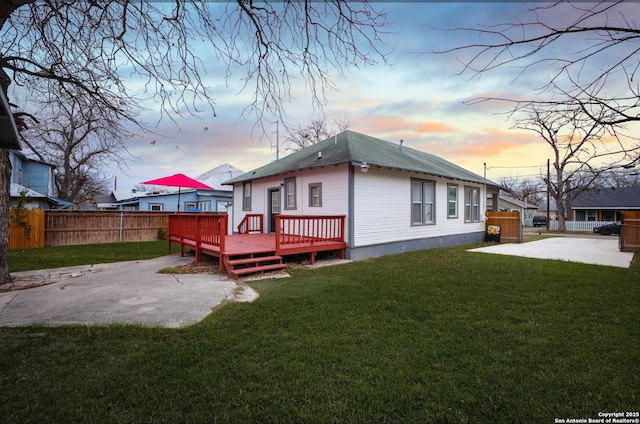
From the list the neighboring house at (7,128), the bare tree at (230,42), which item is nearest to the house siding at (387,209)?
the bare tree at (230,42)

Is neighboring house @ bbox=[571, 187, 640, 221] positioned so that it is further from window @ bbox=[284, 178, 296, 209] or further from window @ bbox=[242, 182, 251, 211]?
window @ bbox=[242, 182, 251, 211]

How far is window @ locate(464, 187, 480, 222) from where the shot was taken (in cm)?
1400

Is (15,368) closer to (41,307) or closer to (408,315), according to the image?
(41,307)

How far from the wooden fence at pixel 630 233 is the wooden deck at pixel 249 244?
10514 millimetres

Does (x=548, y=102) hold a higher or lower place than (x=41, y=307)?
higher

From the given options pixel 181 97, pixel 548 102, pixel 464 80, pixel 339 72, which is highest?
pixel 339 72

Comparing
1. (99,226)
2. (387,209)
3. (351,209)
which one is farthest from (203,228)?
(99,226)

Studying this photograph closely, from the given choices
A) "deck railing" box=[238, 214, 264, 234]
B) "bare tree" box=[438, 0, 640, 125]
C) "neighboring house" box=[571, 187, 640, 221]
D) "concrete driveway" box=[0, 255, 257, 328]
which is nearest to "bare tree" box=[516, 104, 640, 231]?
"bare tree" box=[438, 0, 640, 125]

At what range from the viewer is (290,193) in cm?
1132

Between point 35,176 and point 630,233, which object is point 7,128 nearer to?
point 630,233

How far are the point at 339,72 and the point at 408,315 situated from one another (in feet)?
10.2

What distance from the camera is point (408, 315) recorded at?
4.20m

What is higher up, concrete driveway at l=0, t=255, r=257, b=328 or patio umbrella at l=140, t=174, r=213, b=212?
patio umbrella at l=140, t=174, r=213, b=212

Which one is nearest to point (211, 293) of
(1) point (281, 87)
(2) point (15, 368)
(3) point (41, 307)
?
(3) point (41, 307)
